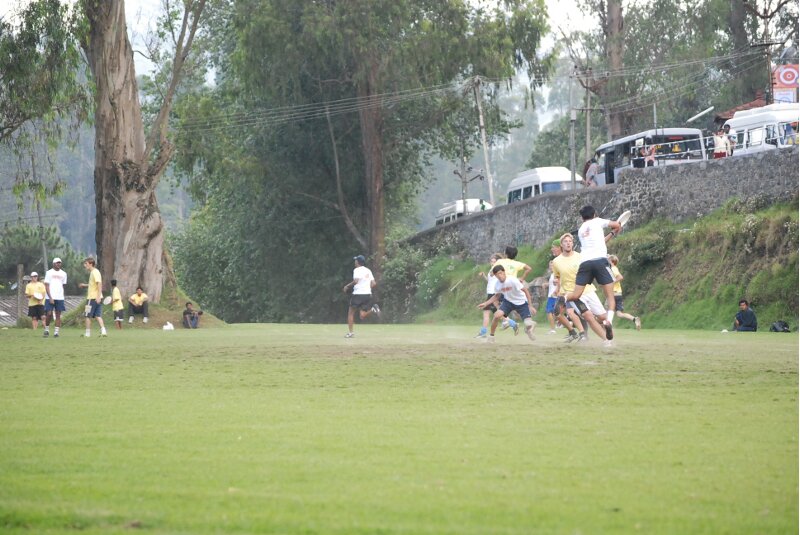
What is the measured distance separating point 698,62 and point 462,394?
52242 mm

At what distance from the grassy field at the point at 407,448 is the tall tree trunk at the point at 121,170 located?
78.8ft

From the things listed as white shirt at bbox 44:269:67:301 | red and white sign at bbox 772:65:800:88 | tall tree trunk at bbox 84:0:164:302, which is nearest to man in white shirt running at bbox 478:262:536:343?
white shirt at bbox 44:269:67:301

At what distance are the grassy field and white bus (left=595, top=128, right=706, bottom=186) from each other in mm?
33129

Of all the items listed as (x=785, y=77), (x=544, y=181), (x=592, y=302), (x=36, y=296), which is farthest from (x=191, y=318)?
(x=785, y=77)

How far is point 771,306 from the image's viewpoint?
35.2 metres

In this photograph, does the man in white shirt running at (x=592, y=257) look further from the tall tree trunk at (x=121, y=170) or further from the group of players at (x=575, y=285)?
the tall tree trunk at (x=121, y=170)

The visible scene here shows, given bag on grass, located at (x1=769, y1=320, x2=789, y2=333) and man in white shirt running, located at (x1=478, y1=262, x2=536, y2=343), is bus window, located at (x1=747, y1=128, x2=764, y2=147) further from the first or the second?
man in white shirt running, located at (x1=478, y1=262, x2=536, y2=343)

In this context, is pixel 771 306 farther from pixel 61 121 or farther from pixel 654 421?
pixel 654 421

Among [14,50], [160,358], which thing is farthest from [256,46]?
[160,358]

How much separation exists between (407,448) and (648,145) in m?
42.7

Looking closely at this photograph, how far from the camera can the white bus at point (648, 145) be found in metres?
49.2

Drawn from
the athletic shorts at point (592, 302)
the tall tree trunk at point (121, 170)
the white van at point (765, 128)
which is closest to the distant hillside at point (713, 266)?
the white van at point (765, 128)

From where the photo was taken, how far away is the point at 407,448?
897cm

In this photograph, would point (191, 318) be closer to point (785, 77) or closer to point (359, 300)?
point (359, 300)
